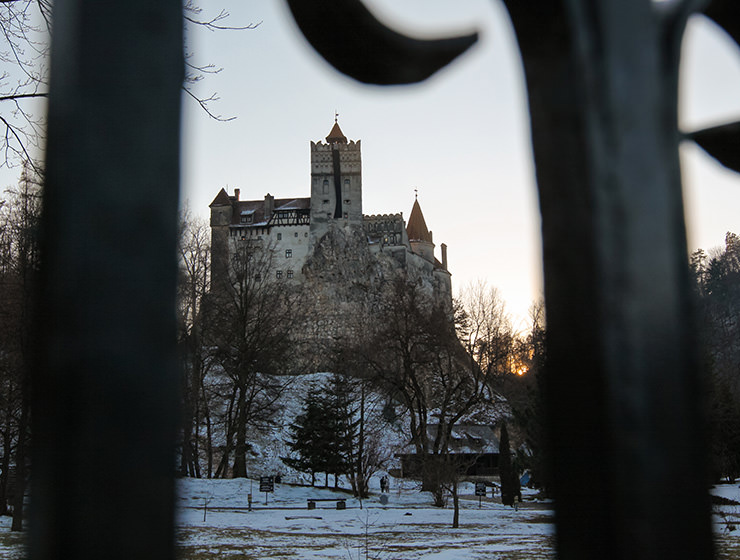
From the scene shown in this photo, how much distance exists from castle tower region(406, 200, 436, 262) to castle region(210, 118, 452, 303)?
185 inches

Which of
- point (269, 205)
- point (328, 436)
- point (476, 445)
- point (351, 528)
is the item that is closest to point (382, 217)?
point (269, 205)

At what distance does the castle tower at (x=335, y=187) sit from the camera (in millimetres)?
74125

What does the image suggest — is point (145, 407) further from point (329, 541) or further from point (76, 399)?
point (329, 541)

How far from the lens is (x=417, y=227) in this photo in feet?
297

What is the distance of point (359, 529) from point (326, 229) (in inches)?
2228

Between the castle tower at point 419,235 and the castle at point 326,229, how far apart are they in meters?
4.70

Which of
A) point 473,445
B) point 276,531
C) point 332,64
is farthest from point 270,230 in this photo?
point 332,64

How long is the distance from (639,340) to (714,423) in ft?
67.5

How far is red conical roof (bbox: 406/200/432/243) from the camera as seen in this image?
293ft

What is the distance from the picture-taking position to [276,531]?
18.3m

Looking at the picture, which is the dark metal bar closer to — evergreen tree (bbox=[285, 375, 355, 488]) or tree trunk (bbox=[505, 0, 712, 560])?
tree trunk (bbox=[505, 0, 712, 560])

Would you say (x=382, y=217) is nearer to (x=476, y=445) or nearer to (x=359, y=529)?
(x=476, y=445)

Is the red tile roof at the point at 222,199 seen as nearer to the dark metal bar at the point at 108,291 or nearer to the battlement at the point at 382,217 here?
the battlement at the point at 382,217

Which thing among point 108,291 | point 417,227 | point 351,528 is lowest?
point 351,528
